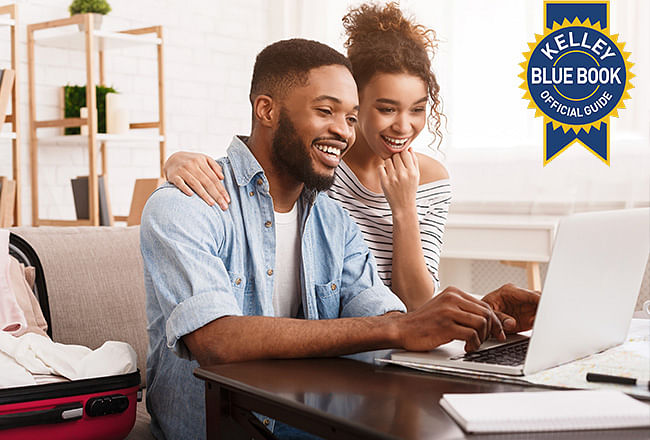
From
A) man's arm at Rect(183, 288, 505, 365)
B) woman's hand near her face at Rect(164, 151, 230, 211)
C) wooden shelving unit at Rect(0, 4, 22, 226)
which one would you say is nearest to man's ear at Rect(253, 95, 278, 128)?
woman's hand near her face at Rect(164, 151, 230, 211)

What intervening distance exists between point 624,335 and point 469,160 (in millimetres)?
2686

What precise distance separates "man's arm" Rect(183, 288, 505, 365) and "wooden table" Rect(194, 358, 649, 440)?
3cm

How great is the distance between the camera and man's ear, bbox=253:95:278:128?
132 cm

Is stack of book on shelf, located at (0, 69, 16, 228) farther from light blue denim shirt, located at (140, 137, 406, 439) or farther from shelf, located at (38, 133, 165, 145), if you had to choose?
light blue denim shirt, located at (140, 137, 406, 439)

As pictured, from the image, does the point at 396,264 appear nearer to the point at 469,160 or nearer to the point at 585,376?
the point at 585,376

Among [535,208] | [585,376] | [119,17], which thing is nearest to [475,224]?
[535,208]

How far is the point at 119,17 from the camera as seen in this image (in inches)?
150

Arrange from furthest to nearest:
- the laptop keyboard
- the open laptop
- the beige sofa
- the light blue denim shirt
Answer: the beige sofa, the light blue denim shirt, the laptop keyboard, the open laptop

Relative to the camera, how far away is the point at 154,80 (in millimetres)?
3965

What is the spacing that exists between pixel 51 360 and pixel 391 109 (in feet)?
3.06

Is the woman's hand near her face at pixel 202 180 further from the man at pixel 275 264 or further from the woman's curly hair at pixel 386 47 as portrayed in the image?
the woman's curly hair at pixel 386 47

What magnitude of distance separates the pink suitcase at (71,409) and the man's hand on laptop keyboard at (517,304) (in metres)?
0.61

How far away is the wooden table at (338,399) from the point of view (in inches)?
26.6

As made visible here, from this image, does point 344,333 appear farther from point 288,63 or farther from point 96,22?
point 96,22
